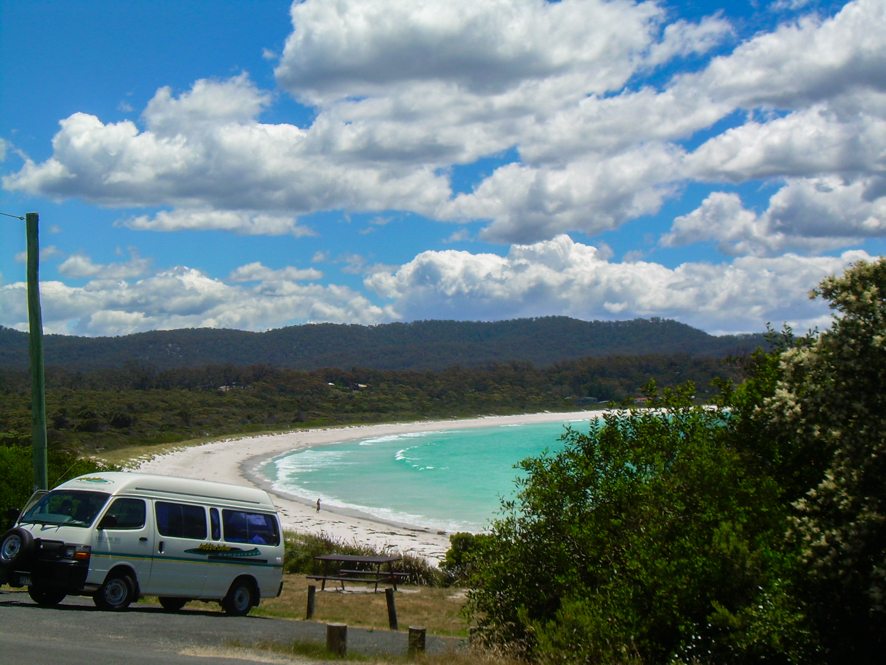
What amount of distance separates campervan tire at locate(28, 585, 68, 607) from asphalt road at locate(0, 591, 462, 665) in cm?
17

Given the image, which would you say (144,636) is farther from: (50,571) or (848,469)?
(848,469)

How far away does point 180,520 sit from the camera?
15.1 m

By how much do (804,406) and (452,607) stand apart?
1424cm

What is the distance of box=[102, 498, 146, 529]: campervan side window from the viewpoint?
14.1m

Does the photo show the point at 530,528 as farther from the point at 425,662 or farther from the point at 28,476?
the point at 28,476

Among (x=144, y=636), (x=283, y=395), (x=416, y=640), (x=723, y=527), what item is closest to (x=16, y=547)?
(x=144, y=636)

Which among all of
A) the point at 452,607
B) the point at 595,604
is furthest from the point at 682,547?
the point at 452,607

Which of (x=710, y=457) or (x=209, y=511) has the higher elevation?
(x=710, y=457)

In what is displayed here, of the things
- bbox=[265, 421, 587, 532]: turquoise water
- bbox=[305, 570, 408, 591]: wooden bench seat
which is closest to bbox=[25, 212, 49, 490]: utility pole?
bbox=[305, 570, 408, 591]: wooden bench seat

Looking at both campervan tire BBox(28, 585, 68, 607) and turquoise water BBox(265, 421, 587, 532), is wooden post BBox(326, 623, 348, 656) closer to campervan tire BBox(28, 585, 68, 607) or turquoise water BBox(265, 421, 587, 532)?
campervan tire BBox(28, 585, 68, 607)

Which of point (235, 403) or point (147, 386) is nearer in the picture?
point (235, 403)

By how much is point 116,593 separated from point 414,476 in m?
56.5

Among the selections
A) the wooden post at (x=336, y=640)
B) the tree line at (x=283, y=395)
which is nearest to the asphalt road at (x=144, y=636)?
the wooden post at (x=336, y=640)

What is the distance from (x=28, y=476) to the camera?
21.6 meters
